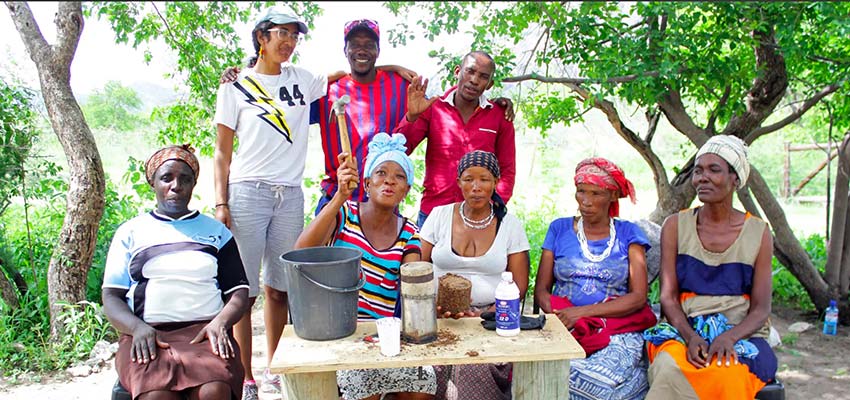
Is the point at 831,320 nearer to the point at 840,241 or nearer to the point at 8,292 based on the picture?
the point at 840,241

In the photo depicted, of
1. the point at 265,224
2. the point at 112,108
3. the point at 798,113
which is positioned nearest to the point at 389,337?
the point at 265,224

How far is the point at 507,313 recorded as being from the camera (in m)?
2.38

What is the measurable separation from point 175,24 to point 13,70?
4.79 ft

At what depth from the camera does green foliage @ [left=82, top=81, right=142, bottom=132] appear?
32.9 feet

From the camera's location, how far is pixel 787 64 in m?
4.82

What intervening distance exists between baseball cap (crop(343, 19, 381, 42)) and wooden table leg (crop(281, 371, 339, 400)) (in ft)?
6.30

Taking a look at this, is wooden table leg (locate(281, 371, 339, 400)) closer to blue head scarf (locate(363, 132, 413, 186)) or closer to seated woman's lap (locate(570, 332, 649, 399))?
blue head scarf (locate(363, 132, 413, 186))

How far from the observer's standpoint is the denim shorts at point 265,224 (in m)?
3.35

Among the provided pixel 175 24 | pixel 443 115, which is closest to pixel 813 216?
pixel 443 115

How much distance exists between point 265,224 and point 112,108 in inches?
313

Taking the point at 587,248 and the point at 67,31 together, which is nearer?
the point at 587,248

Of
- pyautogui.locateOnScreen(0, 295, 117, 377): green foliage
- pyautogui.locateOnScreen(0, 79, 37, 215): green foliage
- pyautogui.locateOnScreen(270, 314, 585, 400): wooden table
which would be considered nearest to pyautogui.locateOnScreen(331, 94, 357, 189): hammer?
pyautogui.locateOnScreen(270, 314, 585, 400): wooden table

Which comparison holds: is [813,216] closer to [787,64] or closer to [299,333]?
[787,64]

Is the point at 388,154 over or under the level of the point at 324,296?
over
